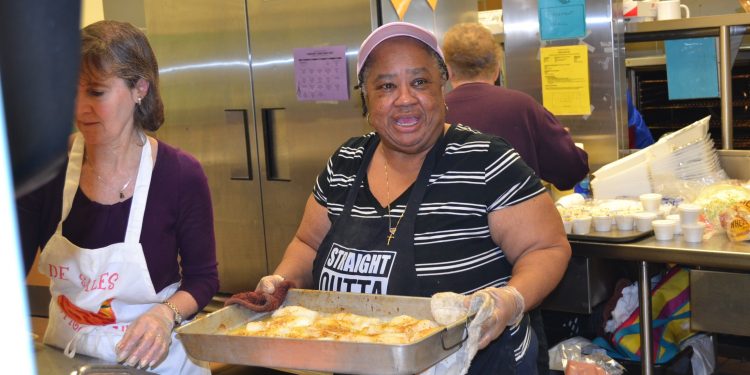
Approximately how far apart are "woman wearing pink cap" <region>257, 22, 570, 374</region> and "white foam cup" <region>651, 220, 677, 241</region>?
3.28ft

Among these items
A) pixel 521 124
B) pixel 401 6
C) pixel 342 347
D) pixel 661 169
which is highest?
pixel 401 6

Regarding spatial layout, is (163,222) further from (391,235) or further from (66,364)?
(391,235)

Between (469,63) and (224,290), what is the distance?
2.23 m

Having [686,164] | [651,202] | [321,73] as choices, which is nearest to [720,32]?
[686,164]

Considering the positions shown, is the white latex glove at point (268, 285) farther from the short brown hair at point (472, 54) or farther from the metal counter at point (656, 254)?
the short brown hair at point (472, 54)

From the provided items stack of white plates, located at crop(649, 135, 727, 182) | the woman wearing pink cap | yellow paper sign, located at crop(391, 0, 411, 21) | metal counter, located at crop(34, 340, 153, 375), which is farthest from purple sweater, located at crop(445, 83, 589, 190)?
metal counter, located at crop(34, 340, 153, 375)

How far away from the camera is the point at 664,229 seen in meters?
2.83

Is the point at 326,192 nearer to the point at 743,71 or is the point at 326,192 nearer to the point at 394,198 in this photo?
the point at 394,198

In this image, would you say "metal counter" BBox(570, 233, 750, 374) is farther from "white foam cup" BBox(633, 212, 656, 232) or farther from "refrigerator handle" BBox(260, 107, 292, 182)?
"refrigerator handle" BBox(260, 107, 292, 182)

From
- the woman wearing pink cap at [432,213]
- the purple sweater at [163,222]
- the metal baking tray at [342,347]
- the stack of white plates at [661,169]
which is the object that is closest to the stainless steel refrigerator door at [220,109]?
the stack of white plates at [661,169]

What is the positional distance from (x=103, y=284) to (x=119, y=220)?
0.16 m

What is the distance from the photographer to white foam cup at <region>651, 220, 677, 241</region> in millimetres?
2822

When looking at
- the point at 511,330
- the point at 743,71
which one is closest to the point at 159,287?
the point at 511,330

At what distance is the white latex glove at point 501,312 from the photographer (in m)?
1.61
